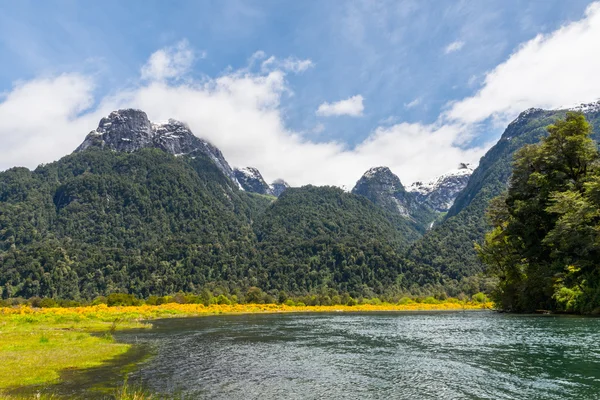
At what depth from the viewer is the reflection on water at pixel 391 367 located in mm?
22625

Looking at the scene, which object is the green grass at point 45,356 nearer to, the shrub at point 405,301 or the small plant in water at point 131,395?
the small plant in water at point 131,395

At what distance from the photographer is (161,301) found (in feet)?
512

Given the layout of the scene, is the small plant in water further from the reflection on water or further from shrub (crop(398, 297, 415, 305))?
shrub (crop(398, 297, 415, 305))

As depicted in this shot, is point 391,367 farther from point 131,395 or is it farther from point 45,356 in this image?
point 45,356

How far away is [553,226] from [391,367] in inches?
2262

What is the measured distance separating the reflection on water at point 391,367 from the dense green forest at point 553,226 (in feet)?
60.1

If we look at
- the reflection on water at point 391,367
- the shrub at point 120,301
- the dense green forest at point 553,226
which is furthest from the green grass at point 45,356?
the shrub at point 120,301

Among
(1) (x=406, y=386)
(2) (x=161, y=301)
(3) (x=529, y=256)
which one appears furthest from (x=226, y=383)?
(2) (x=161, y=301)

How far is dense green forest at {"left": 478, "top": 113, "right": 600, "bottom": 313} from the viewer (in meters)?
60.2

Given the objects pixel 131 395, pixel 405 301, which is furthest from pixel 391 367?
pixel 405 301

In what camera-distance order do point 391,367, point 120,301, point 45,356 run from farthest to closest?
point 120,301
point 45,356
point 391,367

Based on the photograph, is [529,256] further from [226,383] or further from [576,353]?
[226,383]

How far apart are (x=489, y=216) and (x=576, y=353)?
211 ft

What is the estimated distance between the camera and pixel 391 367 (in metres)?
29.8
